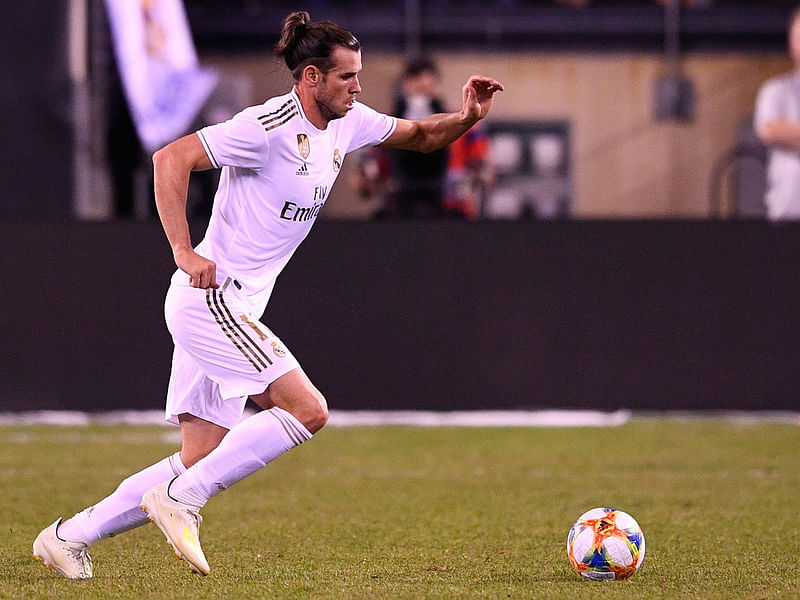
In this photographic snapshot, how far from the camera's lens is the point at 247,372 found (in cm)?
459

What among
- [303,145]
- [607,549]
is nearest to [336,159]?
[303,145]

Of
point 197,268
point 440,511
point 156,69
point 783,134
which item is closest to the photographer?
point 197,268

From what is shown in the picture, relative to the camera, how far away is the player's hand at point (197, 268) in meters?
4.42

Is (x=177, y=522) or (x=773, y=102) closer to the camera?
(x=177, y=522)

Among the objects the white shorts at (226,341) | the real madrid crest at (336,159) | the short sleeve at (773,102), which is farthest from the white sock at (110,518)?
the short sleeve at (773,102)

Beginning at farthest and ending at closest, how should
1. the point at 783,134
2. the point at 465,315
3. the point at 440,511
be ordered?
the point at 465,315
the point at 783,134
the point at 440,511

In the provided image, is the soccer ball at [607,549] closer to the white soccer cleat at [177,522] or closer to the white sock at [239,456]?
the white sock at [239,456]

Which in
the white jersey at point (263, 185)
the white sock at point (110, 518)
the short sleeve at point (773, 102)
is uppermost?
the short sleeve at point (773, 102)

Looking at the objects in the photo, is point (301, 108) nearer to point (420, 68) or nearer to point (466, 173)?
point (420, 68)

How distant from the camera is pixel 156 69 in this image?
11094 mm

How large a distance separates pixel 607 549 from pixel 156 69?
297 inches

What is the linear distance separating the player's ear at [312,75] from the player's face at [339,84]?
2cm

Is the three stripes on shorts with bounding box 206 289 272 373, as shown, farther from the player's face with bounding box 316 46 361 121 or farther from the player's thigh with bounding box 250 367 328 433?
the player's face with bounding box 316 46 361 121

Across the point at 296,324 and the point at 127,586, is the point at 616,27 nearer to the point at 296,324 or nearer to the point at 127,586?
the point at 296,324
